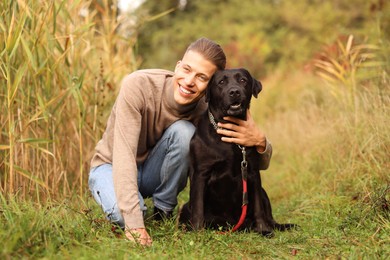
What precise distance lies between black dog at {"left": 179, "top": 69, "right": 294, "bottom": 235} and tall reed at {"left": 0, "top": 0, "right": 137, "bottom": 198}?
2.78 feet

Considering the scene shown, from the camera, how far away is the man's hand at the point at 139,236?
253 cm

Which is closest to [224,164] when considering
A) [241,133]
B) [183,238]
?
[241,133]

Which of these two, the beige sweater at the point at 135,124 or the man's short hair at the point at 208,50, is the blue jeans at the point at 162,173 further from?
the man's short hair at the point at 208,50

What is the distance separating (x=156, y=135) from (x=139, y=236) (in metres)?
0.91

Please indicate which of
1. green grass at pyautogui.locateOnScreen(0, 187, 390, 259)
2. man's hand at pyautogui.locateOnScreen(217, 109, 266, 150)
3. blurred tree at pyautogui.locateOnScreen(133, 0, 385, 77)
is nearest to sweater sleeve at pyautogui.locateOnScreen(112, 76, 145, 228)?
green grass at pyautogui.locateOnScreen(0, 187, 390, 259)

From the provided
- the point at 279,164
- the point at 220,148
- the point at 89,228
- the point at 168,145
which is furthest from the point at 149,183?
the point at 279,164

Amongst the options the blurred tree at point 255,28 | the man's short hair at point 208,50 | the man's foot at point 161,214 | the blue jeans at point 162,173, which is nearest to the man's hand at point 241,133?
the blue jeans at point 162,173

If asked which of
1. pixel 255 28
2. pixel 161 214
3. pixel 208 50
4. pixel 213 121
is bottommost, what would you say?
pixel 161 214

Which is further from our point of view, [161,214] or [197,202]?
[161,214]

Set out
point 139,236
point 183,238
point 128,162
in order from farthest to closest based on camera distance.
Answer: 1. point 128,162
2. point 183,238
3. point 139,236

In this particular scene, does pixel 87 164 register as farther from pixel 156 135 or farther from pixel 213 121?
pixel 213 121

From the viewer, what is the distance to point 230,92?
2932 millimetres

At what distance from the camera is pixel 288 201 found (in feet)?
13.5

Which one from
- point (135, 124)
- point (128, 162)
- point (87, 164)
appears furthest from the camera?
point (87, 164)
